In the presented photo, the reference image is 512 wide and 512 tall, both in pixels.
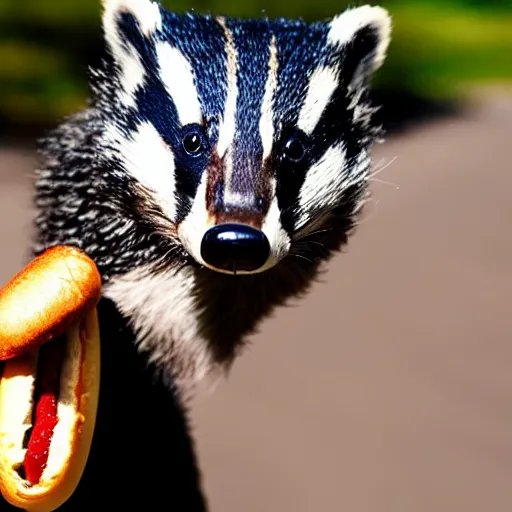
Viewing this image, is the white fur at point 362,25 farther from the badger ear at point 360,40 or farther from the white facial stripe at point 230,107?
the white facial stripe at point 230,107

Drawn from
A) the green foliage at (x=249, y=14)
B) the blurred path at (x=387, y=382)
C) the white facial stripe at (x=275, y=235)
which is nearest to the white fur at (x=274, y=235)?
the white facial stripe at (x=275, y=235)

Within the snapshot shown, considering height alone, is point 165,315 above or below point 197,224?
below

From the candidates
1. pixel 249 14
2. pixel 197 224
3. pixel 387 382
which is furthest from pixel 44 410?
pixel 249 14

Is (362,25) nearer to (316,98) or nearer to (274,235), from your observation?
(316,98)

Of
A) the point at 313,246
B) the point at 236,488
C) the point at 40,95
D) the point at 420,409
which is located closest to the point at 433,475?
the point at 420,409

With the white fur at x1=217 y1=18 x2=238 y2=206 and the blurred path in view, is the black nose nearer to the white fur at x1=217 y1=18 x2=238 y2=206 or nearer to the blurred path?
the white fur at x1=217 y1=18 x2=238 y2=206

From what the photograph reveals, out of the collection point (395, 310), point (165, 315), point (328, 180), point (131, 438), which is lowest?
point (395, 310)

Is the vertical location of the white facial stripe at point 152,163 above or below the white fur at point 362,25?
below
